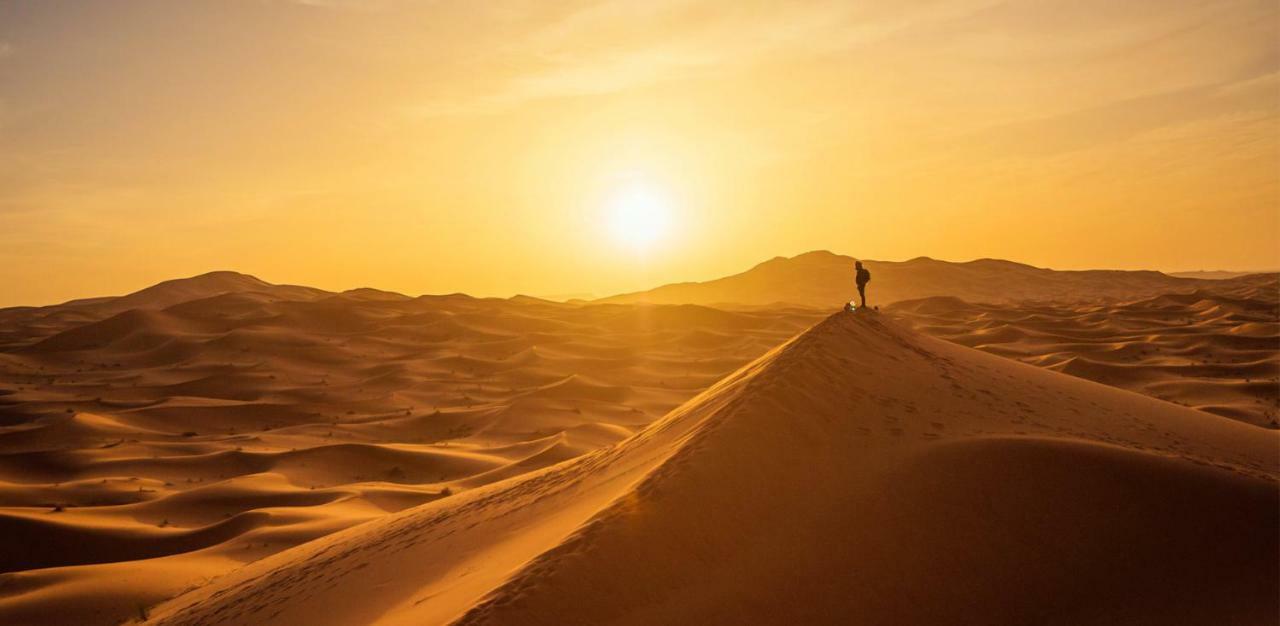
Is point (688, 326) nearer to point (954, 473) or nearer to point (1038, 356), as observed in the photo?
point (1038, 356)

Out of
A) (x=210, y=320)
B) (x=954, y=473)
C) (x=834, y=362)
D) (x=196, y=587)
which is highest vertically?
(x=210, y=320)

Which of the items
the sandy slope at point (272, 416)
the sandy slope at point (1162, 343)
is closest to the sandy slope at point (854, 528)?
the sandy slope at point (272, 416)

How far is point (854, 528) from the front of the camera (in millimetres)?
4438

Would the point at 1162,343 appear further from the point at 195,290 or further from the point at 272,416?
the point at 195,290

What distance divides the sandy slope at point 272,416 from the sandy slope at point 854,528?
14.2 feet

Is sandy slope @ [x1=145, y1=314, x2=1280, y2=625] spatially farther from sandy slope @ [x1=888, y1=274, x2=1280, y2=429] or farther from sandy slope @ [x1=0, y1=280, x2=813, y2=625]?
sandy slope @ [x1=888, y1=274, x2=1280, y2=429]

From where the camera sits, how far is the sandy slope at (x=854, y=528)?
13.0 ft

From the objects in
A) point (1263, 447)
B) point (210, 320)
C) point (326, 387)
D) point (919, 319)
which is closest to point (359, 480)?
point (326, 387)

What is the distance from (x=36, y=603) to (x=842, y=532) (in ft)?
29.3

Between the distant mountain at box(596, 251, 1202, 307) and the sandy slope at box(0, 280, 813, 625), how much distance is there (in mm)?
47273

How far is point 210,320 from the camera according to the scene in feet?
105

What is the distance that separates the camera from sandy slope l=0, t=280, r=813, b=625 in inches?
410

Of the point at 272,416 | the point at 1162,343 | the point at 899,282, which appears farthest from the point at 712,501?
the point at 899,282

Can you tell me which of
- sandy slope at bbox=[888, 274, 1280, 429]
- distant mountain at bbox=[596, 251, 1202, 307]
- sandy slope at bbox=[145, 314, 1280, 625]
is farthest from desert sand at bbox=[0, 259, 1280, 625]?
distant mountain at bbox=[596, 251, 1202, 307]
